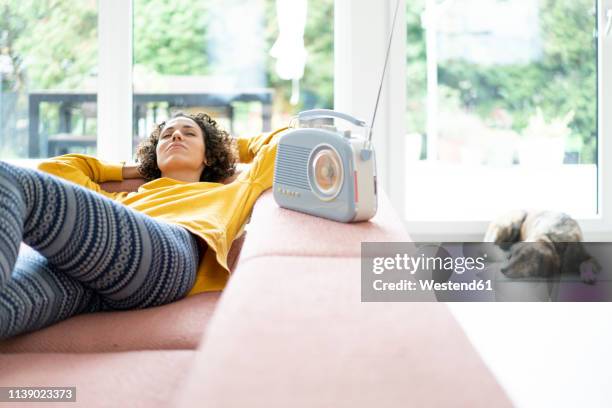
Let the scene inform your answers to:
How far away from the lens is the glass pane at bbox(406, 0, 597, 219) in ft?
9.21

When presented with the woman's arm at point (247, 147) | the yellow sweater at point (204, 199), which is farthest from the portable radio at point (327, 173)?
the woman's arm at point (247, 147)

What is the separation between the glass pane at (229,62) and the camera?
9.50ft

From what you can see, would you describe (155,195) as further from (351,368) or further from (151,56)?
(151,56)

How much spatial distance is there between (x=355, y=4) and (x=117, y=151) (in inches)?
39.8

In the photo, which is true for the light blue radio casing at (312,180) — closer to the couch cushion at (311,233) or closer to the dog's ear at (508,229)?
the couch cushion at (311,233)

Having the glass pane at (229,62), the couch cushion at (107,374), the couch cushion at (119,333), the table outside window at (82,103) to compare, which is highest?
the glass pane at (229,62)

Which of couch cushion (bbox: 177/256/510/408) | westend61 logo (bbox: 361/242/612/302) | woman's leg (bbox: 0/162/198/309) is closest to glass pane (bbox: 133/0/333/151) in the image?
westend61 logo (bbox: 361/242/612/302)

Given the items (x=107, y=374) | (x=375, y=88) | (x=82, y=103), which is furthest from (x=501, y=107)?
(x=107, y=374)

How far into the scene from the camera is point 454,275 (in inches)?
111

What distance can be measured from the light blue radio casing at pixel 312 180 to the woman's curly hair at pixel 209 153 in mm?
416

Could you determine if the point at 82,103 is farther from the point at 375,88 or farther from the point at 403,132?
the point at 403,132

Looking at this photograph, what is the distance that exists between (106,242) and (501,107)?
6.50 feet

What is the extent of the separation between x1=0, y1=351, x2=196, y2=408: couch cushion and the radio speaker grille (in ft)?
1.44

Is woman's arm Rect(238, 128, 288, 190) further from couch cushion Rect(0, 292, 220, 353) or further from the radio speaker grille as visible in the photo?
couch cushion Rect(0, 292, 220, 353)
